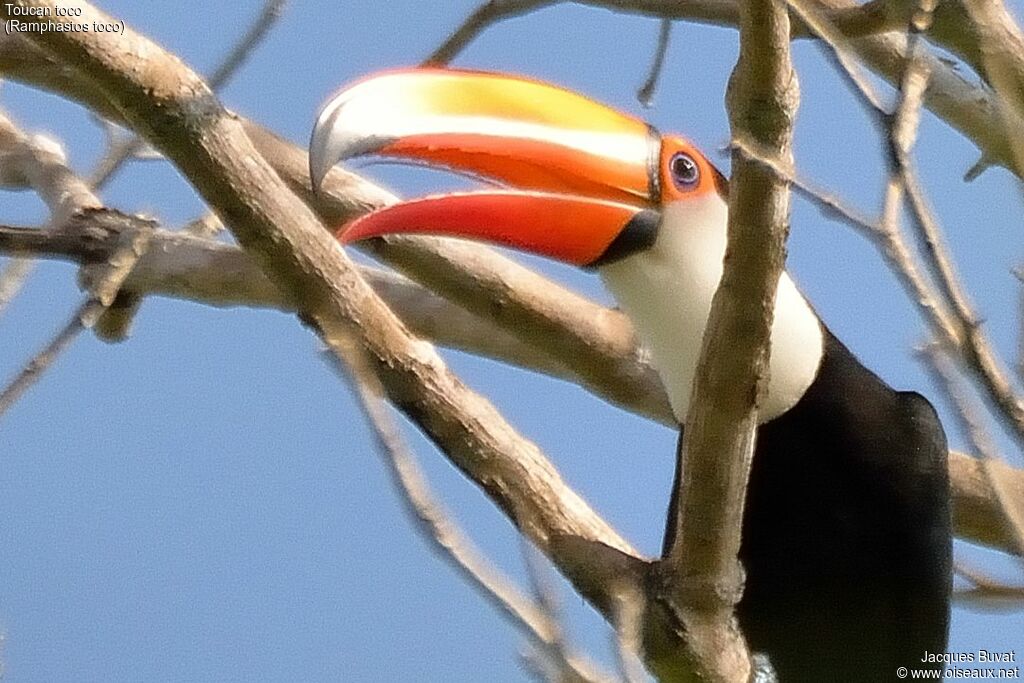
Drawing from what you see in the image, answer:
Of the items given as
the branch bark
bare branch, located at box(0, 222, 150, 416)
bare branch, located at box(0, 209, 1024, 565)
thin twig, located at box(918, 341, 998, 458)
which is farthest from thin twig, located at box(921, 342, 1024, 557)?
bare branch, located at box(0, 209, 1024, 565)

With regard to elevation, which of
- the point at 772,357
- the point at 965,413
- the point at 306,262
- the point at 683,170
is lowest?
the point at 965,413

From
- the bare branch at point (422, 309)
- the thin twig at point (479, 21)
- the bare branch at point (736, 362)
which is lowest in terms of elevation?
the bare branch at point (736, 362)

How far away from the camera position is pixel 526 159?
79.6 inches

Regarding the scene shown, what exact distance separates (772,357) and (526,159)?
1.53 ft

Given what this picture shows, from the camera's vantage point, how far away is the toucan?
2.00 metres

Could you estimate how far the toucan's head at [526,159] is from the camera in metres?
1.95

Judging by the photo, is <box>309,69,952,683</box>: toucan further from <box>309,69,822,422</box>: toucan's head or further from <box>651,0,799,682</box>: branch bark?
<box>651,0,799,682</box>: branch bark

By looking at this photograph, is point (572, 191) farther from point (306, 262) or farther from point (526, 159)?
point (306, 262)

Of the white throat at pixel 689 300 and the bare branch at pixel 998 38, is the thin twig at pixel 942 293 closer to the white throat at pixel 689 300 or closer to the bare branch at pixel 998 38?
the bare branch at pixel 998 38

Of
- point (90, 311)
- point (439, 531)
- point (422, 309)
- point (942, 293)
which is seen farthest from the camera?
point (422, 309)

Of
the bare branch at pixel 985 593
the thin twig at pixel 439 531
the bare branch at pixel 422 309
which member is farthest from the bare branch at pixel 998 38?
the thin twig at pixel 439 531

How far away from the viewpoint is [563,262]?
2.04 m

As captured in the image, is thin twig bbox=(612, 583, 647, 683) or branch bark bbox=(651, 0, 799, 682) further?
branch bark bbox=(651, 0, 799, 682)

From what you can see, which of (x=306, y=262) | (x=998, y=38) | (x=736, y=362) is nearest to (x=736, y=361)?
(x=736, y=362)
